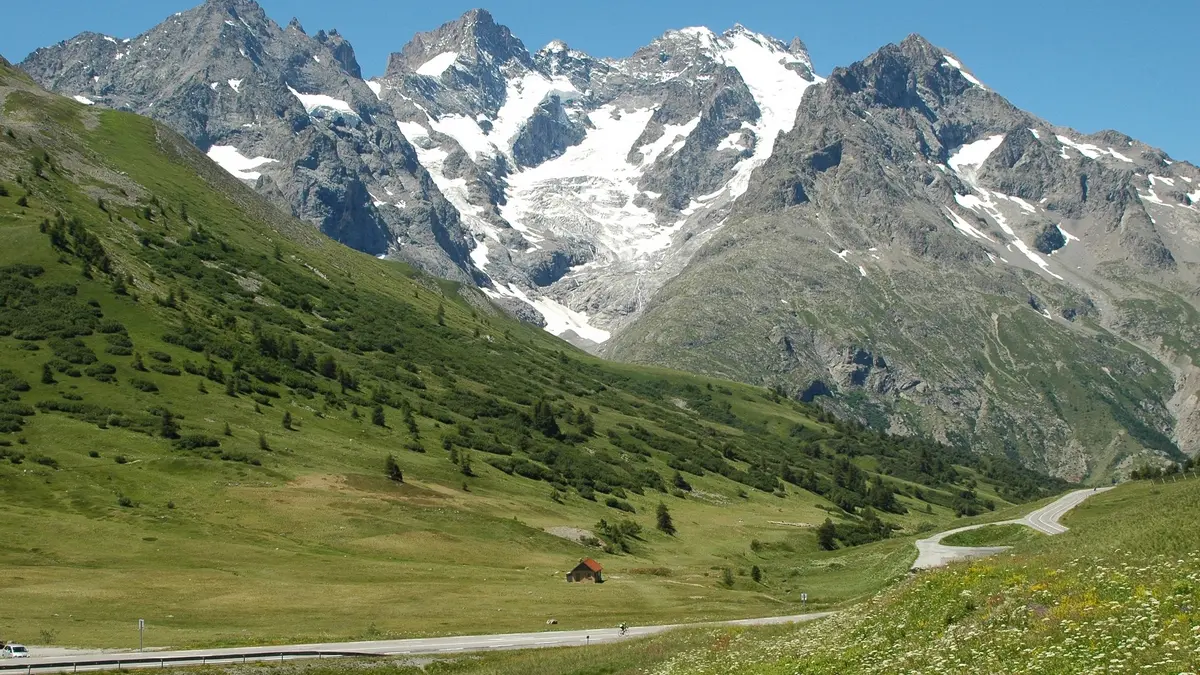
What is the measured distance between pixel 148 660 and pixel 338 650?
10.9 meters

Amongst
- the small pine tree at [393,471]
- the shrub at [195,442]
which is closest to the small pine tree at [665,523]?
the small pine tree at [393,471]

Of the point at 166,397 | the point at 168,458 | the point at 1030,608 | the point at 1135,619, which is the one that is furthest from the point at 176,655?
the point at 166,397

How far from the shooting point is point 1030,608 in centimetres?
3056

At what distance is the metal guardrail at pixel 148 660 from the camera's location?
5228cm

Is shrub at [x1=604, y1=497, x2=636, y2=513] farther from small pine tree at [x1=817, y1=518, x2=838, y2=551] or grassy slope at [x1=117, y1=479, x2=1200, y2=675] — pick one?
grassy slope at [x1=117, y1=479, x2=1200, y2=675]

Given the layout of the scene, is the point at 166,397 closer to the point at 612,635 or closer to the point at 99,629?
the point at 99,629

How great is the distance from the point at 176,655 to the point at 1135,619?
169 ft

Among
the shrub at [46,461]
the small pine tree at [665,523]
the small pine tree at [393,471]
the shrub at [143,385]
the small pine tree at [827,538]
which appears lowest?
the small pine tree at [827,538]

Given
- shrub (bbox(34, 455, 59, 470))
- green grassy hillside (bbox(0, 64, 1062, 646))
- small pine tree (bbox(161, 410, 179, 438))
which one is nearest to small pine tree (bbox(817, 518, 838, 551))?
green grassy hillside (bbox(0, 64, 1062, 646))

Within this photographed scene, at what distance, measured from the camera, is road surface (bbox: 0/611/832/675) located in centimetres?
5404

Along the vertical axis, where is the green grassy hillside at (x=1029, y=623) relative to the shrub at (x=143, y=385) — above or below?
below

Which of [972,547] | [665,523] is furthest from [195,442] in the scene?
[972,547]

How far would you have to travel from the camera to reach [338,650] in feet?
207

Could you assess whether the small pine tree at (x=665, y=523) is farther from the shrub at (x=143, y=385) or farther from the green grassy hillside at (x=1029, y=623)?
the green grassy hillside at (x=1029, y=623)
